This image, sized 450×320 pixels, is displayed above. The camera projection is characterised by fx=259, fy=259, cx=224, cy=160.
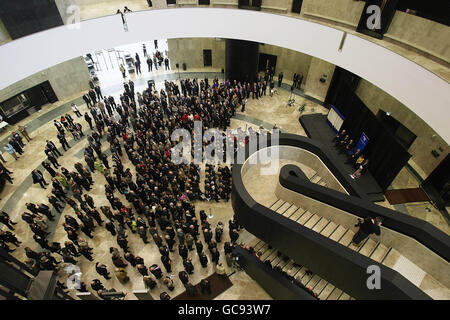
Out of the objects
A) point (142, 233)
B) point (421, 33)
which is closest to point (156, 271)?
point (142, 233)

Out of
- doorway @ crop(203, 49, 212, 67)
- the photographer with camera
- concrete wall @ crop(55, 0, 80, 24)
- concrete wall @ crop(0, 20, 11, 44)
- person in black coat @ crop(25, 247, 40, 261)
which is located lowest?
person in black coat @ crop(25, 247, 40, 261)

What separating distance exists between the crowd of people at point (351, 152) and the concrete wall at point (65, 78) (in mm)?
17573

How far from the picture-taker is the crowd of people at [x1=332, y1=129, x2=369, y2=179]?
1263 cm

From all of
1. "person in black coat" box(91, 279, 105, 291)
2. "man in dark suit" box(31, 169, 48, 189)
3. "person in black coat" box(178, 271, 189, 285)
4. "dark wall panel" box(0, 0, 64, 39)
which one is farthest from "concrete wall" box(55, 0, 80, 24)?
"person in black coat" box(178, 271, 189, 285)

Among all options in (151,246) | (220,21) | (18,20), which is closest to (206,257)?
(151,246)

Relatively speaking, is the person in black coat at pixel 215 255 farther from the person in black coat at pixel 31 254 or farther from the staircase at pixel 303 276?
the person in black coat at pixel 31 254

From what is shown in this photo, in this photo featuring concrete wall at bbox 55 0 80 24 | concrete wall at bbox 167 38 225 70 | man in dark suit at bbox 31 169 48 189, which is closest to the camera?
man in dark suit at bbox 31 169 48 189

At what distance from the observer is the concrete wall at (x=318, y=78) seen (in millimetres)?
16906

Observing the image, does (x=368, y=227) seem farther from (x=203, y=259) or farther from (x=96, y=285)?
(x=96, y=285)

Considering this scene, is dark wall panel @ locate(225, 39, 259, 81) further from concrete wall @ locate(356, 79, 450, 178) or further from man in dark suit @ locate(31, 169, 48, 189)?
man in dark suit @ locate(31, 169, 48, 189)

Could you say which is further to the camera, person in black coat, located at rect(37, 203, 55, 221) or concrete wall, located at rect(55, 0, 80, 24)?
concrete wall, located at rect(55, 0, 80, 24)

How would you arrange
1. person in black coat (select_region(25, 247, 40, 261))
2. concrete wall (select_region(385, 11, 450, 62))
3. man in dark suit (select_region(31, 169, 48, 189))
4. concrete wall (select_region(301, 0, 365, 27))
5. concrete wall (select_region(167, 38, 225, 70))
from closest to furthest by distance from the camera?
person in black coat (select_region(25, 247, 40, 261)) → concrete wall (select_region(385, 11, 450, 62)) → man in dark suit (select_region(31, 169, 48, 189)) → concrete wall (select_region(301, 0, 365, 27)) → concrete wall (select_region(167, 38, 225, 70))

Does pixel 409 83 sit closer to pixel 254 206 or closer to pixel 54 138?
pixel 254 206

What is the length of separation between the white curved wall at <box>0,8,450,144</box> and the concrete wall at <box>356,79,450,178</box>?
309 centimetres
